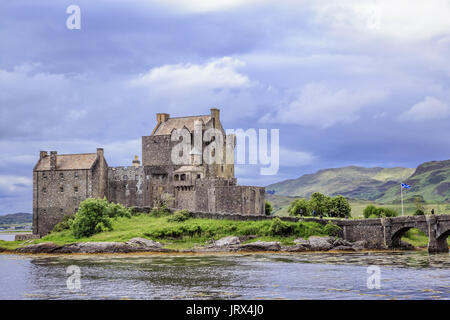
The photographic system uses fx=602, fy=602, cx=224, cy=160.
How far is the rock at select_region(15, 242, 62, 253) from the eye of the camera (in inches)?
3211

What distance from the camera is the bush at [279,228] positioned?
261ft

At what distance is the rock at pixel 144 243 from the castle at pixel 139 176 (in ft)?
48.5

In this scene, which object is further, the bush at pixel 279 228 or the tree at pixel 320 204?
the tree at pixel 320 204

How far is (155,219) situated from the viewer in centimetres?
9162

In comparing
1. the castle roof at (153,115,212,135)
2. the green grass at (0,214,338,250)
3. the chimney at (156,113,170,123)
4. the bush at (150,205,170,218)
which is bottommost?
the green grass at (0,214,338,250)

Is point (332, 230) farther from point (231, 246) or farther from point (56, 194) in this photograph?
point (56, 194)

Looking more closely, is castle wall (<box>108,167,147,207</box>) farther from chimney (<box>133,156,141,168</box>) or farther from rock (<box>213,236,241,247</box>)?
rock (<box>213,236,241,247</box>)

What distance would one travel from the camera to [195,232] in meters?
82.9

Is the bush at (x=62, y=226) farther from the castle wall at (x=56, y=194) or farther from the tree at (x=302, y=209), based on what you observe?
the tree at (x=302, y=209)

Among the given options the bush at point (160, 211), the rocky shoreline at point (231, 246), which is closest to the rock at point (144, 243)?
the rocky shoreline at point (231, 246)

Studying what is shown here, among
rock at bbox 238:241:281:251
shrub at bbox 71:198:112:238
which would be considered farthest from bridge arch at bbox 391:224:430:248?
shrub at bbox 71:198:112:238
